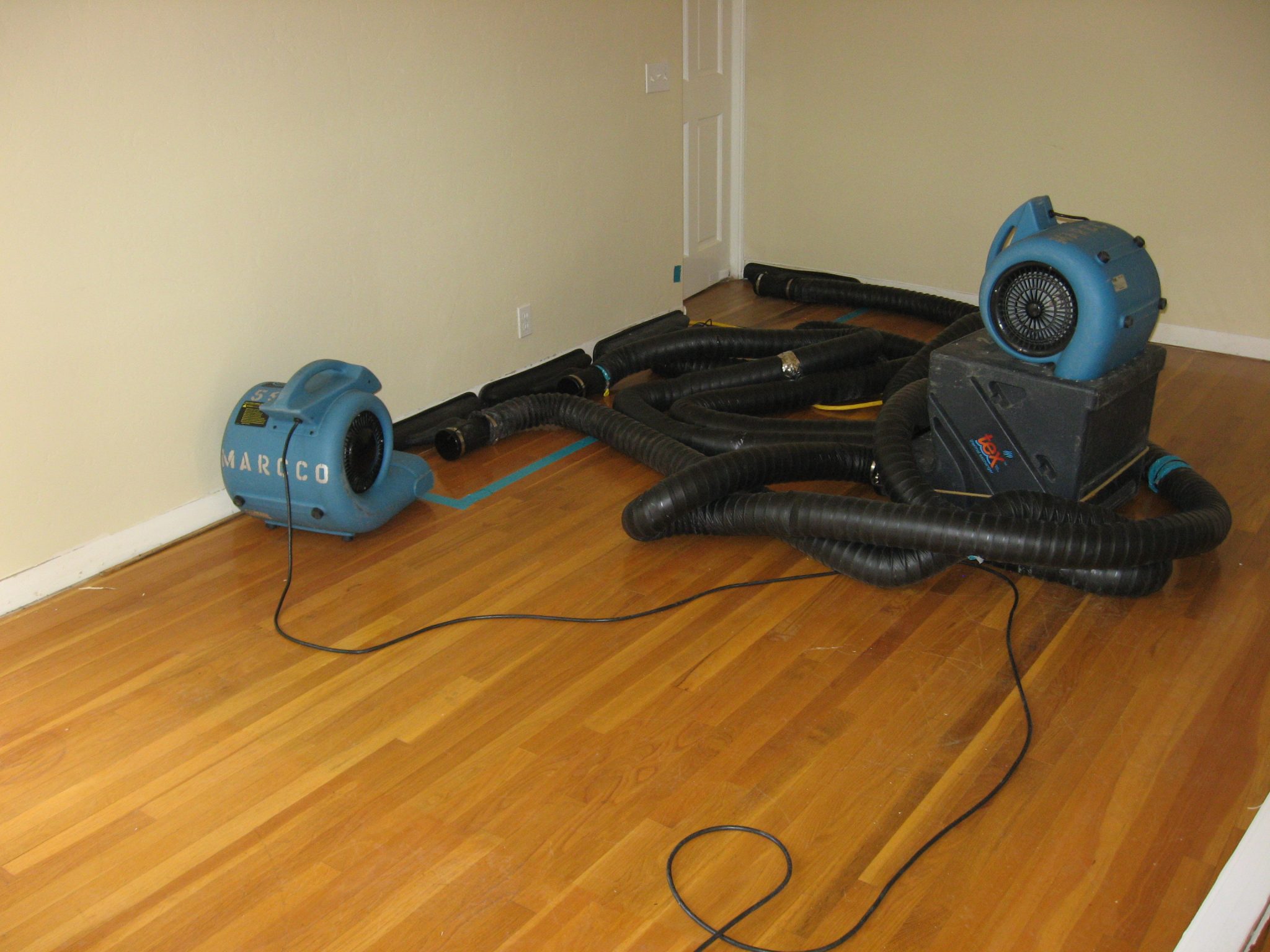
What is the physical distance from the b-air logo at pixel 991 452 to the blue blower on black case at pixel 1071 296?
270 millimetres

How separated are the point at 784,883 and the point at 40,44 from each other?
2.84 meters

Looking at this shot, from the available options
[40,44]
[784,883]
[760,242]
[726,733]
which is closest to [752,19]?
[760,242]

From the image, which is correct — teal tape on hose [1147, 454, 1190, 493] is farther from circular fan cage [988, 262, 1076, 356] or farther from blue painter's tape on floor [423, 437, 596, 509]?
blue painter's tape on floor [423, 437, 596, 509]

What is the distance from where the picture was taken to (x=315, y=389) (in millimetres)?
3379

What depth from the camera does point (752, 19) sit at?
5949mm

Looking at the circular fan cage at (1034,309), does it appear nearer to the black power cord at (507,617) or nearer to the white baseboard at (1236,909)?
the black power cord at (507,617)

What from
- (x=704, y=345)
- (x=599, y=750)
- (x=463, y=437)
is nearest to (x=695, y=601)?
(x=599, y=750)

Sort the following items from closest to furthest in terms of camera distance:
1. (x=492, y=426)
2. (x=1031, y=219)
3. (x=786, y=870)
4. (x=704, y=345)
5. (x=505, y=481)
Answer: (x=786, y=870), (x=1031, y=219), (x=505, y=481), (x=492, y=426), (x=704, y=345)

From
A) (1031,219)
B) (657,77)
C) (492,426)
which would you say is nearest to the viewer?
(1031,219)

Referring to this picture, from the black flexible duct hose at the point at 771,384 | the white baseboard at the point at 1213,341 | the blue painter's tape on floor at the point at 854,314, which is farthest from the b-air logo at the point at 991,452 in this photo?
the blue painter's tape on floor at the point at 854,314

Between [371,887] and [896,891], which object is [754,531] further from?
[371,887]

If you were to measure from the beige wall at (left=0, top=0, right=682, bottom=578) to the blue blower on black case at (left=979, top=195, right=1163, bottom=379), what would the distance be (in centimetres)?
208

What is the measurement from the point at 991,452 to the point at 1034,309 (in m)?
0.46

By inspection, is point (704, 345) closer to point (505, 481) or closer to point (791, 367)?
point (791, 367)
